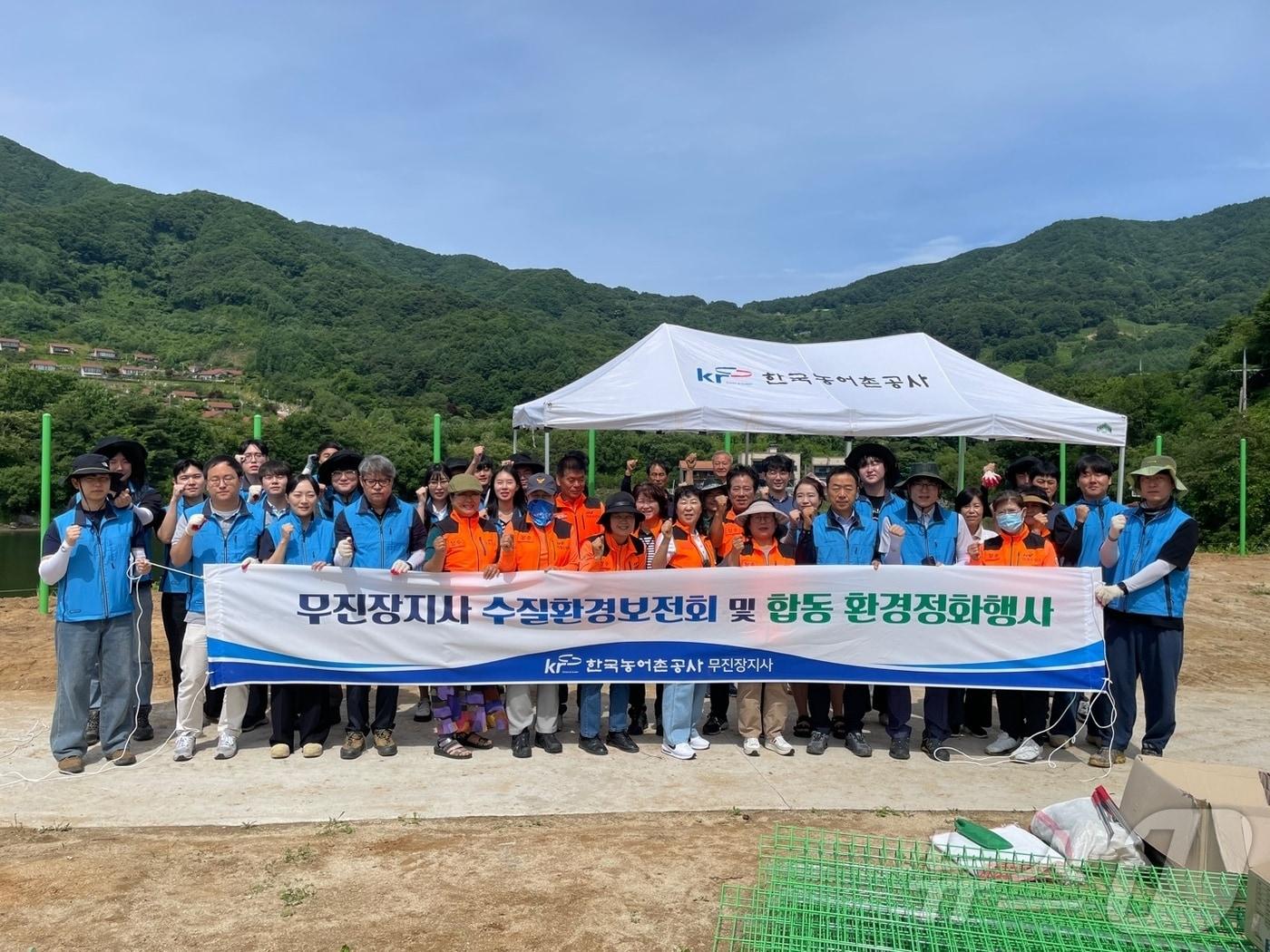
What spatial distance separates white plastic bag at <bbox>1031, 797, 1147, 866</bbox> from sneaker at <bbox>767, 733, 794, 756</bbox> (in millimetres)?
1626

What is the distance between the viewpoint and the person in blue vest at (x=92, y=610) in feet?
14.5

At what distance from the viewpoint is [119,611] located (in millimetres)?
4531

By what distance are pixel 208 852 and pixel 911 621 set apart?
13.0 ft

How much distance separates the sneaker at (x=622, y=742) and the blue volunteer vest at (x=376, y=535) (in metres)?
1.73

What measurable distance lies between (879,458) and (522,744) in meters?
2.89

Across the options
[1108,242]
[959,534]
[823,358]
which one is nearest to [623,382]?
[823,358]


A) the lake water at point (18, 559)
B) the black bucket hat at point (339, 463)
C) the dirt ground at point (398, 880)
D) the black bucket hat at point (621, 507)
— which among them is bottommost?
the lake water at point (18, 559)

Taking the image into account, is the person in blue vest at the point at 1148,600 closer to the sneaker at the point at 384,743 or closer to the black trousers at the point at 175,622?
the sneaker at the point at 384,743

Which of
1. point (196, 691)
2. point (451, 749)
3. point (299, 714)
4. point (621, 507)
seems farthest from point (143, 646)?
point (621, 507)

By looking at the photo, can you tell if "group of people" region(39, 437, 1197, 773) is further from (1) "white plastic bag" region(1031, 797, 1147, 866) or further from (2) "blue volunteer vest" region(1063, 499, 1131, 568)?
(1) "white plastic bag" region(1031, 797, 1147, 866)

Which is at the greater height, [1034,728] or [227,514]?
[227,514]

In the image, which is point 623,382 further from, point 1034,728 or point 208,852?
point 208,852

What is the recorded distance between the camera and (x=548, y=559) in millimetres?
5016

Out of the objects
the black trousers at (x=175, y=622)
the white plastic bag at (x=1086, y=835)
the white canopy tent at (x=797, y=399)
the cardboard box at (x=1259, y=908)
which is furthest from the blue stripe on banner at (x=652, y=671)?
the cardboard box at (x=1259, y=908)
